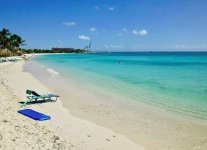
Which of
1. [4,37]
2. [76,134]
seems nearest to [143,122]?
[76,134]

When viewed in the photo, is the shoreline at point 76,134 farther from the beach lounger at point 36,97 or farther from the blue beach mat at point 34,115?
the beach lounger at point 36,97

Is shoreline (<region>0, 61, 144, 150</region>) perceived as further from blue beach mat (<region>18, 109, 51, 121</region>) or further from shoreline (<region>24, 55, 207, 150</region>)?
shoreline (<region>24, 55, 207, 150</region>)

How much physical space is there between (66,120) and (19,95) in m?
5.85

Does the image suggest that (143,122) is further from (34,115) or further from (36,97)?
(36,97)

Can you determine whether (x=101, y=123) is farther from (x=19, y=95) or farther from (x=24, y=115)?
(x=19, y=95)

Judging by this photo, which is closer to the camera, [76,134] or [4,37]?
[76,134]

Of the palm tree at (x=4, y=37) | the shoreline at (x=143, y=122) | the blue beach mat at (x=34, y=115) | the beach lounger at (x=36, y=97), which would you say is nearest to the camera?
the shoreline at (x=143, y=122)

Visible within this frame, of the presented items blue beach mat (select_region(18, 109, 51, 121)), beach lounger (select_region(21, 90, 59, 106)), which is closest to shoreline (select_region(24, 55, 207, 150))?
beach lounger (select_region(21, 90, 59, 106))

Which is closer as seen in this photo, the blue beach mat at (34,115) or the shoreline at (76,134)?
the shoreline at (76,134)

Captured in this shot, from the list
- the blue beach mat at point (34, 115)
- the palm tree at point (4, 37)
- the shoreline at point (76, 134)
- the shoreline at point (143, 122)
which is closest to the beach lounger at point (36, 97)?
the shoreline at point (143, 122)

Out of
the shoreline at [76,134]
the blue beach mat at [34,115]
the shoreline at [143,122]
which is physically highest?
the blue beach mat at [34,115]

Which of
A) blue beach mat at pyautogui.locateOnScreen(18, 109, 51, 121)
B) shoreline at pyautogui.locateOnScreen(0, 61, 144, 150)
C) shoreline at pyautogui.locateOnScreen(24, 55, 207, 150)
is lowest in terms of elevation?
shoreline at pyautogui.locateOnScreen(24, 55, 207, 150)

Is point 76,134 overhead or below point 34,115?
below

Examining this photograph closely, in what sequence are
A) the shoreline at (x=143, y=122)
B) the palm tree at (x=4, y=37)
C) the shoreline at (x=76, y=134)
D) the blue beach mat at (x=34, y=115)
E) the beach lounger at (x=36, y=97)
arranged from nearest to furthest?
1. the shoreline at (x=76, y=134)
2. the shoreline at (x=143, y=122)
3. the blue beach mat at (x=34, y=115)
4. the beach lounger at (x=36, y=97)
5. the palm tree at (x=4, y=37)
